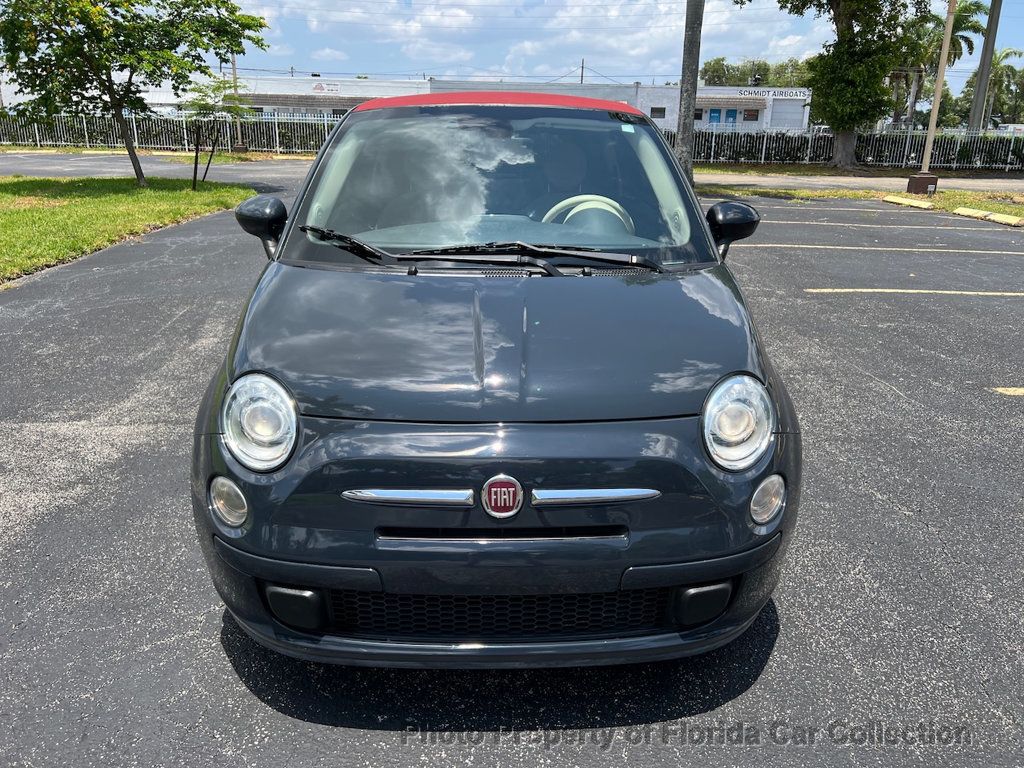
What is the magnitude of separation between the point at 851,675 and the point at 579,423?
4.09 ft

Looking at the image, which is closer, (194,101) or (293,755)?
(293,755)

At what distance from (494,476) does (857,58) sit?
31.7 meters

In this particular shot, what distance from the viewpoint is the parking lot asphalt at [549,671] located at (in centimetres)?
204

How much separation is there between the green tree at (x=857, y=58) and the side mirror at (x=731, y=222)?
29183 mm

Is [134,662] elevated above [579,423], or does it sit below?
below

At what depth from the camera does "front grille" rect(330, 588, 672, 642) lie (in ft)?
6.34

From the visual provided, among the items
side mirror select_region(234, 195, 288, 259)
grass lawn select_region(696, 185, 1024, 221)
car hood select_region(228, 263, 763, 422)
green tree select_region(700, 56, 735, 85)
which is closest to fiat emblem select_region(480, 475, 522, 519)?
car hood select_region(228, 263, 763, 422)

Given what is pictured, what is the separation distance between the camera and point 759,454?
2008 millimetres

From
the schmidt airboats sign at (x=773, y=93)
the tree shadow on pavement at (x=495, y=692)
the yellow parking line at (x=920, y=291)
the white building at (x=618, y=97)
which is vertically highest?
the schmidt airboats sign at (x=773, y=93)

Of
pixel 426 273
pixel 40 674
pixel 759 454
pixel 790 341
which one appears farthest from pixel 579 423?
pixel 790 341

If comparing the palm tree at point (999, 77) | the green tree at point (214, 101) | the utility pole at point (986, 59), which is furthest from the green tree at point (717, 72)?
the green tree at point (214, 101)

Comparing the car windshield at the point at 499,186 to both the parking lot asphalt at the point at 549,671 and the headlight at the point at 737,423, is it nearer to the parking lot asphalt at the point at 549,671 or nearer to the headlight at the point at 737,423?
the headlight at the point at 737,423

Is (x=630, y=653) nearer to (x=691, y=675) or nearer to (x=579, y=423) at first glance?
(x=691, y=675)

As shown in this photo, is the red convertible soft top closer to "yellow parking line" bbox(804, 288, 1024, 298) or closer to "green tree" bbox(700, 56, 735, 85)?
"yellow parking line" bbox(804, 288, 1024, 298)
